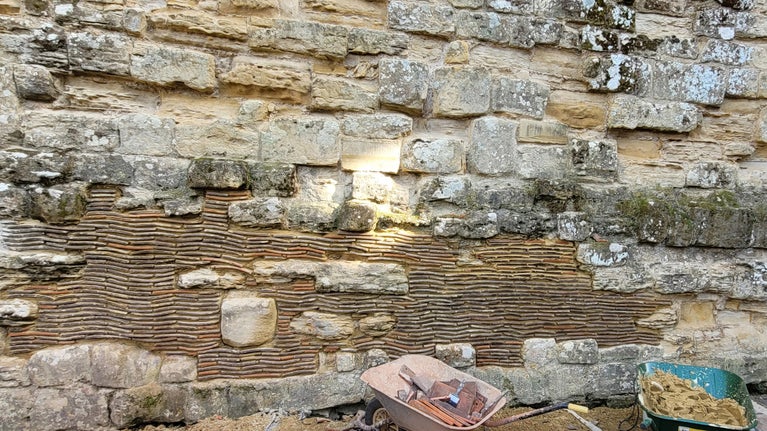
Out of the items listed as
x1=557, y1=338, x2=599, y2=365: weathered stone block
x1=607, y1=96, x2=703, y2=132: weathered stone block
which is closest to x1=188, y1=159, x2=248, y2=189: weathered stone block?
x1=557, y1=338, x2=599, y2=365: weathered stone block

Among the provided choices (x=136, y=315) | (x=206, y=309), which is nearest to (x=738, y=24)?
(x=206, y=309)

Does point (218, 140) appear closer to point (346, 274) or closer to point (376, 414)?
point (346, 274)

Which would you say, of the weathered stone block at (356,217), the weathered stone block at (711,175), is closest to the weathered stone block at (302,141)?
the weathered stone block at (356,217)

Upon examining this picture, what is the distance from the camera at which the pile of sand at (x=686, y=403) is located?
2.57 metres

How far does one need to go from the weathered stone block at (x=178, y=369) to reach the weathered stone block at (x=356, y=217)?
4.05ft

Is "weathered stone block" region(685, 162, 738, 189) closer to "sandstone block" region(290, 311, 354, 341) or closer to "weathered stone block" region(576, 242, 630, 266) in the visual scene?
"weathered stone block" region(576, 242, 630, 266)

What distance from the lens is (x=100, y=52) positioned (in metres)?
2.56

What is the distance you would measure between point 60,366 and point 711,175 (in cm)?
445

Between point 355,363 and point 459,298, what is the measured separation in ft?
2.64

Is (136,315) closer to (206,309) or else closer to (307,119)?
(206,309)

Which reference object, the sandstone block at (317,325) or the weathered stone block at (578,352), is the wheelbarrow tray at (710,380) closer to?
the weathered stone block at (578,352)

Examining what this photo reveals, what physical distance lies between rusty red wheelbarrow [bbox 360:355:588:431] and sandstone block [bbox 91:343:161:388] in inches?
51.0

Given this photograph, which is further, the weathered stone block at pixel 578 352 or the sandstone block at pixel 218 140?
the weathered stone block at pixel 578 352

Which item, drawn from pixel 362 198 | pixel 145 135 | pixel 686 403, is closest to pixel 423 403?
pixel 362 198
